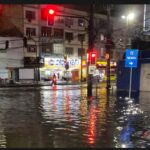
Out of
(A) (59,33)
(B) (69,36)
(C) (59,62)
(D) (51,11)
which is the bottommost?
(C) (59,62)

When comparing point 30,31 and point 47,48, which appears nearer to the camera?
point 30,31

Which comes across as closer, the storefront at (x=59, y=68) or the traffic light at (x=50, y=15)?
the traffic light at (x=50, y=15)

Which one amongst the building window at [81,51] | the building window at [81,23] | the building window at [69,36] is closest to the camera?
the building window at [69,36]

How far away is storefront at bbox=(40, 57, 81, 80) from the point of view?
66438 millimetres

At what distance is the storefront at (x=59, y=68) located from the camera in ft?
218

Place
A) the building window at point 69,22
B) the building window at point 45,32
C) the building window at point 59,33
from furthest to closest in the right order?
1. the building window at point 69,22
2. the building window at point 59,33
3. the building window at point 45,32

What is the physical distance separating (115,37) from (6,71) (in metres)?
23.5

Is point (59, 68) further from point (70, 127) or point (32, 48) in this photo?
point (70, 127)

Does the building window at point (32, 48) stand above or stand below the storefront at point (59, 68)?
above

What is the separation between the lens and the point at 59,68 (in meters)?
68.4

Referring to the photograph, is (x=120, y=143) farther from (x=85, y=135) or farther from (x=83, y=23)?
(x=83, y=23)

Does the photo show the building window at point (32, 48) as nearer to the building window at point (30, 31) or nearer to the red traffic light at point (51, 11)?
the building window at point (30, 31)

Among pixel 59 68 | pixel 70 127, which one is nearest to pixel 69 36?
pixel 59 68

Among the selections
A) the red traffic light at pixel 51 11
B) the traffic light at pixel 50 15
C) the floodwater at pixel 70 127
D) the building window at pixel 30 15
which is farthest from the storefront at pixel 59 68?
the floodwater at pixel 70 127
